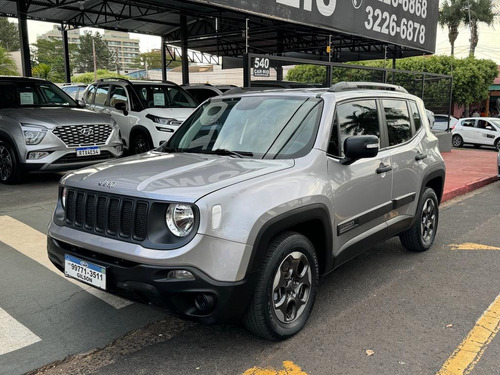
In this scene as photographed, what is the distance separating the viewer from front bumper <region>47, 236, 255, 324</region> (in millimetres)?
2797

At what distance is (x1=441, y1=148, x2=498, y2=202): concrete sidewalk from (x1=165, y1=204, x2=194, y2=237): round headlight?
7255mm

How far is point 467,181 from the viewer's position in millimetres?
10656

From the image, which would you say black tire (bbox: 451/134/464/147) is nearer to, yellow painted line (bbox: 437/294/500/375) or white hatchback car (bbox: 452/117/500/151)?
white hatchback car (bbox: 452/117/500/151)

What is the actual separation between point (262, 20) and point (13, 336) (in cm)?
1610

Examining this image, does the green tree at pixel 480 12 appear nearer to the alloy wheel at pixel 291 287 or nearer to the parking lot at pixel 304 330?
the parking lot at pixel 304 330

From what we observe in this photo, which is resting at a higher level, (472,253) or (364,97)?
(364,97)

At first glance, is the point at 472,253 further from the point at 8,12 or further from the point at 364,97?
the point at 8,12

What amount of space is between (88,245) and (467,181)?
9633 mm

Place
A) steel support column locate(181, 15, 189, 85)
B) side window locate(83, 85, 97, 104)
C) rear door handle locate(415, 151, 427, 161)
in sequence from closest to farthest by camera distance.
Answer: rear door handle locate(415, 151, 427, 161) → side window locate(83, 85, 97, 104) → steel support column locate(181, 15, 189, 85)

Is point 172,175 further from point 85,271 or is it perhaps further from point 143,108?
point 143,108

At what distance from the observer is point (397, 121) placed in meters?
4.88

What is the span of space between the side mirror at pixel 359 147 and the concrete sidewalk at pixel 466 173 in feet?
19.3

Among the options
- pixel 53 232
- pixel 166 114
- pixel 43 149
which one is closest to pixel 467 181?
pixel 166 114

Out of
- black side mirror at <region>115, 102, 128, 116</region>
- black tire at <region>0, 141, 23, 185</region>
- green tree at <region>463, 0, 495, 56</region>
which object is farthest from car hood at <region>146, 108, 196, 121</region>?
green tree at <region>463, 0, 495, 56</region>
